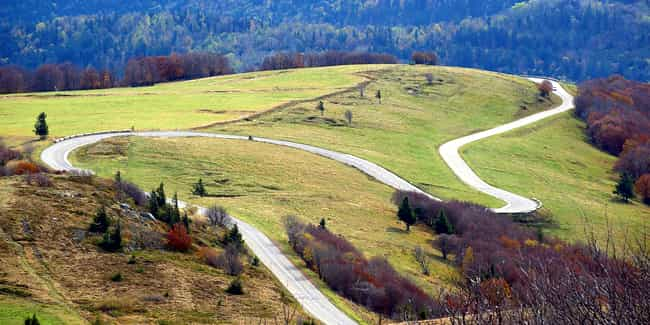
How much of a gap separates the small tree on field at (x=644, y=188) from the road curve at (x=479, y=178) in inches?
850

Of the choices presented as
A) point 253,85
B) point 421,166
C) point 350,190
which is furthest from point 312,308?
point 253,85

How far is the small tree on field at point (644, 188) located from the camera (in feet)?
312

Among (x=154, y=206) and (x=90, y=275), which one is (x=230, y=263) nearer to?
(x=90, y=275)

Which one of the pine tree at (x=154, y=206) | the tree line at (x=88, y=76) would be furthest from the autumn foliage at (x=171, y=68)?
the pine tree at (x=154, y=206)

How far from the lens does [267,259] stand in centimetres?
4862

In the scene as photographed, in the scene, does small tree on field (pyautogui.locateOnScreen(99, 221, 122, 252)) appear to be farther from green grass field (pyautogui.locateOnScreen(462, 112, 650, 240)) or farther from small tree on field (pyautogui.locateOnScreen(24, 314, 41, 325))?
green grass field (pyautogui.locateOnScreen(462, 112, 650, 240))

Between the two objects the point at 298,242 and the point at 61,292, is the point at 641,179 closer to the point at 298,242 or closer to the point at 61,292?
the point at 298,242

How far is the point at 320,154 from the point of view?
89062 millimetres

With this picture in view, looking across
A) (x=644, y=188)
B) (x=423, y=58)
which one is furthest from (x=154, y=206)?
(x=423, y=58)

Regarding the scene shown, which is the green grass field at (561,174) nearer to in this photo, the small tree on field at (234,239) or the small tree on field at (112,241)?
the small tree on field at (234,239)

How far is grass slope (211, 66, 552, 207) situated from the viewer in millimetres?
92875

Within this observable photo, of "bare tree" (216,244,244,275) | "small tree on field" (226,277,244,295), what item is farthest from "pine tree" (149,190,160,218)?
"small tree on field" (226,277,244,295)

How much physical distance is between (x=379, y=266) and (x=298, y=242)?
665 centimetres

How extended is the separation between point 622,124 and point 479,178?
53049mm
